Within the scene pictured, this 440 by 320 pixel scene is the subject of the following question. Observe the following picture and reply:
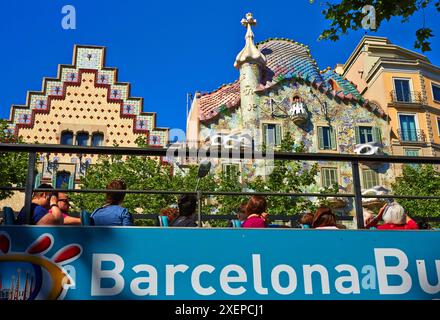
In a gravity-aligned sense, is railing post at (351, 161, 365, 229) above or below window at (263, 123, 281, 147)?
below

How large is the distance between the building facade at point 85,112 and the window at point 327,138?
9968mm

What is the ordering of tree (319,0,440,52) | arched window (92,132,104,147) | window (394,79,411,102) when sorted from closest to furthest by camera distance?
tree (319,0,440,52) < arched window (92,132,104,147) < window (394,79,411,102)

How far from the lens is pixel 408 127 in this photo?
3347cm

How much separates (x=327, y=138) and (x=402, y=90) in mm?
6620

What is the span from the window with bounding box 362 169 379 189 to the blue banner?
26.7m

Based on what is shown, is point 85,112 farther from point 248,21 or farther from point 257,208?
point 257,208

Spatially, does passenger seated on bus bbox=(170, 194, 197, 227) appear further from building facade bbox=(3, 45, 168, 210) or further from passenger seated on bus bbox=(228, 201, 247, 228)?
building facade bbox=(3, 45, 168, 210)

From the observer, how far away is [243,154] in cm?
446

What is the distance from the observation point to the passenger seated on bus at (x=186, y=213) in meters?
5.04

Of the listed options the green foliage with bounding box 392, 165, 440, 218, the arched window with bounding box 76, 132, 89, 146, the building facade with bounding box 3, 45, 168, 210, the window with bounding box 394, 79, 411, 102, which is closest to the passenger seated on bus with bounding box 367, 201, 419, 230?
the green foliage with bounding box 392, 165, 440, 218

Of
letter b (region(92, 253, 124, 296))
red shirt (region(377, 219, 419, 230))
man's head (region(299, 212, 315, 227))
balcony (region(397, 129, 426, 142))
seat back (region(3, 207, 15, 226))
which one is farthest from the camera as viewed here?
balcony (region(397, 129, 426, 142))

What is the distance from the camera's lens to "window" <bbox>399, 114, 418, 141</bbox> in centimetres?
3306

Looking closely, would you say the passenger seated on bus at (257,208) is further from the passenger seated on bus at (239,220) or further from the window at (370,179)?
the window at (370,179)

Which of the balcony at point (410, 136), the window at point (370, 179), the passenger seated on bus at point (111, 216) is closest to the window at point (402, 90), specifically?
the balcony at point (410, 136)
